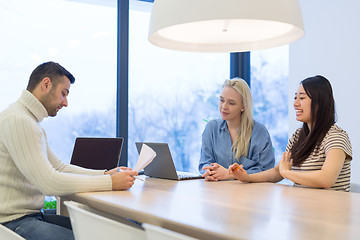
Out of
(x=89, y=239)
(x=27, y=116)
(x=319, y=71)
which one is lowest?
(x=89, y=239)

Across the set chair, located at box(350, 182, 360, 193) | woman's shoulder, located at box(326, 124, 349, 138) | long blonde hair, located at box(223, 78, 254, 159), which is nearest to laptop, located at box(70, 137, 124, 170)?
long blonde hair, located at box(223, 78, 254, 159)

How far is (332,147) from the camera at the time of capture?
211 cm

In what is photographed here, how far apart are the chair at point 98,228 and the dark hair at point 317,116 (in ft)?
4.23

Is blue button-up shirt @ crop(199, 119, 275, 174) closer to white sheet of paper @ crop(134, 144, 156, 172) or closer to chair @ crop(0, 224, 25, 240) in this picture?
white sheet of paper @ crop(134, 144, 156, 172)

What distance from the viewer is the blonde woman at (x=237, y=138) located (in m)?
2.80

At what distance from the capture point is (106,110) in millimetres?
4207

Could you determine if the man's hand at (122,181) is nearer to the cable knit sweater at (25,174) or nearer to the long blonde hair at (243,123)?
the cable knit sweater at (25,174)

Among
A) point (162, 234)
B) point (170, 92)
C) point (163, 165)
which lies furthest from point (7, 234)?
point (170, 92)

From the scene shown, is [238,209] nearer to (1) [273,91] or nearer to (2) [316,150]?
(2) [316,150]

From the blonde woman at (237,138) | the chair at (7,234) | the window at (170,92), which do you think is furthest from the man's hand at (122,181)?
the window at (170,92)

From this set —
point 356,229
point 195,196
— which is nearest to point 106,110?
point 195,196

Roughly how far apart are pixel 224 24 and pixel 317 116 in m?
0.88

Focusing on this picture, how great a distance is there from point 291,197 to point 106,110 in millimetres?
2781

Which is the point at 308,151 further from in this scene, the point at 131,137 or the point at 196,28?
the point at 131,137
